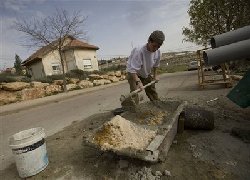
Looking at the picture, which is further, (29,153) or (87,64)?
(87,64)

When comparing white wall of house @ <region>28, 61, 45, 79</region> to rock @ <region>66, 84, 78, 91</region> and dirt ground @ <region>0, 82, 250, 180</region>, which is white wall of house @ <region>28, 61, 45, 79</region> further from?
dirt ground @ <region>0, 82, 250, 180</region>

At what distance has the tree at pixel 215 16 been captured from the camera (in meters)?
19.2

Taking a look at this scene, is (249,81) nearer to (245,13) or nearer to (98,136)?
(98,136)

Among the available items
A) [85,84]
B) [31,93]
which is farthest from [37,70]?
[31,93]

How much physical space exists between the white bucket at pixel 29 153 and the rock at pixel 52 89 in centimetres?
1383

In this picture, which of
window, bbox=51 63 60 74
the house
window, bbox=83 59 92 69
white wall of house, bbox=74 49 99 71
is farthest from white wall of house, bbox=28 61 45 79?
window, bbox=83 59 92 69

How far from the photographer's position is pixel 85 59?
31.0m

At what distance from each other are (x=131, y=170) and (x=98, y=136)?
0.73 metres

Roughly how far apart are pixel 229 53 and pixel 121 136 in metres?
2.13

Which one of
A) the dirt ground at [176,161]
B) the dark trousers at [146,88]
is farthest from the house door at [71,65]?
the dirt ground at [176,161]

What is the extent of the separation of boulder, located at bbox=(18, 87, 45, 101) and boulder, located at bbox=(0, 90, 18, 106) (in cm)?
44

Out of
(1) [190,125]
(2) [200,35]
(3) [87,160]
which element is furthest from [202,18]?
(3) [87,160]

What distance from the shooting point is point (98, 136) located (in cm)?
387

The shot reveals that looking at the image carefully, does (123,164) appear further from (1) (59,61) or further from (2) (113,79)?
(1) (59,61)
